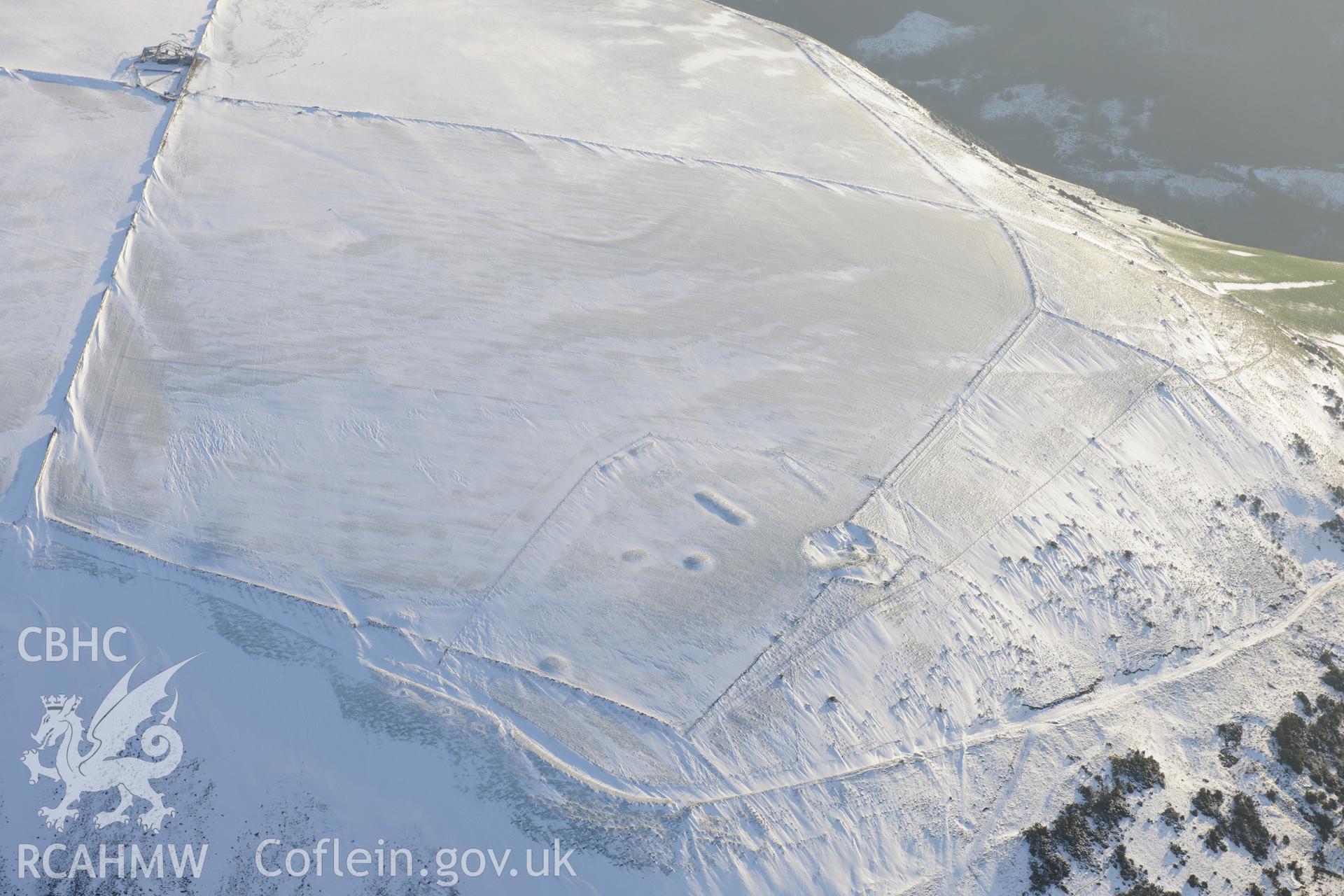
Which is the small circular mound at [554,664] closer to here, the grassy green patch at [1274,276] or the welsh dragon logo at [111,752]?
the welsh dragon logo at [111,752]

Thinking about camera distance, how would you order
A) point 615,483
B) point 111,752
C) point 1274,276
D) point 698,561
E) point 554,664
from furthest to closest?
point 1274,276 < point 615,483 < point 698,561 < point 554,664 < point 111,752

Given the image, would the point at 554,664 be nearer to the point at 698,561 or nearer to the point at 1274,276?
the point at 698,561

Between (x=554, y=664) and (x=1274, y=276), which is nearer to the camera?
(x=554, y=664)

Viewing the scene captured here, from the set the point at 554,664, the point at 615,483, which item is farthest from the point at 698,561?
the point at 554,664

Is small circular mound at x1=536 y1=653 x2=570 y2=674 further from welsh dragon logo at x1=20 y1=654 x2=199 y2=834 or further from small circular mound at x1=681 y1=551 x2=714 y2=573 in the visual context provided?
welsh dragon logo at x1=20 y1=654 x2=199 y2=834

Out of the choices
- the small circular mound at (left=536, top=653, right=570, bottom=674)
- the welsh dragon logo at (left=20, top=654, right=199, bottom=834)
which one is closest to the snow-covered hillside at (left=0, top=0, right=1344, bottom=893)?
the small circular mound at (left=536, top=653, right=570, bottom=674)

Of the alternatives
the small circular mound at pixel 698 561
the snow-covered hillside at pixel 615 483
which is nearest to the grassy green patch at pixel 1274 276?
the snow-covered hillside at pixel 615 483
